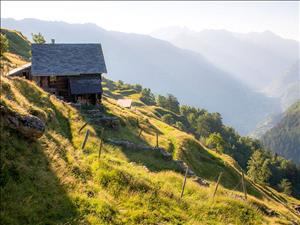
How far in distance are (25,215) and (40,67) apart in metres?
48.8

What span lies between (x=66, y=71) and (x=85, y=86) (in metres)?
4.21

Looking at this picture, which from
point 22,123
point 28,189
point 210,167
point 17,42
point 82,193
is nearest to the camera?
point 28,189

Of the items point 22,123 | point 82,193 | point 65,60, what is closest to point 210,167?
point 65,60

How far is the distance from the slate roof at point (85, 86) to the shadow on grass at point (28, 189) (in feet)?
140

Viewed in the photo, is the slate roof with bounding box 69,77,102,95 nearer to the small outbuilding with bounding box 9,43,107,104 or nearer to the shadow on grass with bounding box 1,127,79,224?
the small outbuilding with bounding box 9,43,107,104

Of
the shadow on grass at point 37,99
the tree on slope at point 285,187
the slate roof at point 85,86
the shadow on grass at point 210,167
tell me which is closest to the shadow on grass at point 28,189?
the shadow on grass at point 37,99

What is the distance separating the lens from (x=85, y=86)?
201 ft

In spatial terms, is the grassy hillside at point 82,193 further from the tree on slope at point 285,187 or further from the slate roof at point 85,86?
the tree on slope at point 285,187

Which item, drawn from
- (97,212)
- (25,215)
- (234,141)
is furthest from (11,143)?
(234,141)

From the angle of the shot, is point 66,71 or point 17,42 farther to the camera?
point 17,42

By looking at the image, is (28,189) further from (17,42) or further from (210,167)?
(17,42)

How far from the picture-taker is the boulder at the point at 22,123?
55.9 feet

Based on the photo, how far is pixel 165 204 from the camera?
72.1 feet

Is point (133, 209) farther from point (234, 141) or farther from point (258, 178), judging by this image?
point (234, 141)
